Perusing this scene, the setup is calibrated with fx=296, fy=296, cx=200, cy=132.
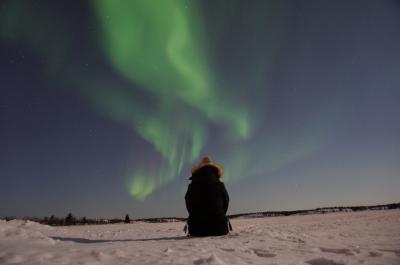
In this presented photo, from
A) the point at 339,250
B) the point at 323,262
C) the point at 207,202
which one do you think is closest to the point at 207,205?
the point at 207,202

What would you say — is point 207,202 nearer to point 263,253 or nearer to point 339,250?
point 263,253

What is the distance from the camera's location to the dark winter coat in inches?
316

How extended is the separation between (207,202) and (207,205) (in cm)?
8

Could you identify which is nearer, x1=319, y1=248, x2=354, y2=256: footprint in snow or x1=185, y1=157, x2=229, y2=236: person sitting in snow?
x1=319, y1=248, x2=354, y2=256: footprint in snow

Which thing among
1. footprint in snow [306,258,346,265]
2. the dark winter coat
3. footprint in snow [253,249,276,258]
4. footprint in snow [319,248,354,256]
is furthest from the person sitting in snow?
footprint in snow [306,258,346,265]

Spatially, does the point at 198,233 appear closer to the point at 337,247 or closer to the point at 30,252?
the point at 337,247

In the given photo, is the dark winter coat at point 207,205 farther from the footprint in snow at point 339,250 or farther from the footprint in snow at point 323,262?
the footprint in snow at point 323,262

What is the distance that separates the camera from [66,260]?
376 cm

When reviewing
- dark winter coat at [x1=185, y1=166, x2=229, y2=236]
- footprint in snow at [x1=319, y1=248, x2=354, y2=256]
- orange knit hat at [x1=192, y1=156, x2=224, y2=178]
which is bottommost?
footprint in snow at [x1=319, y1=248, x2=354, y2=256]

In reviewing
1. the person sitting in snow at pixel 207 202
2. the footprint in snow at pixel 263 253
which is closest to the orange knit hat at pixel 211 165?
the person sitting in snow at pixel 207 202

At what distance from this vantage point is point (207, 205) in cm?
818

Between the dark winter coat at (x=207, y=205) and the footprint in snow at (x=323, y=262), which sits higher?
the dark winter coat at (x=207, y=205)

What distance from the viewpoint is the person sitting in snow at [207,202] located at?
8.04 metres

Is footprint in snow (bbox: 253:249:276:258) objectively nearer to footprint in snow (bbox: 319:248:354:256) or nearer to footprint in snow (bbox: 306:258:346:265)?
footprint in snow (bbox: 306:258:346:265)
